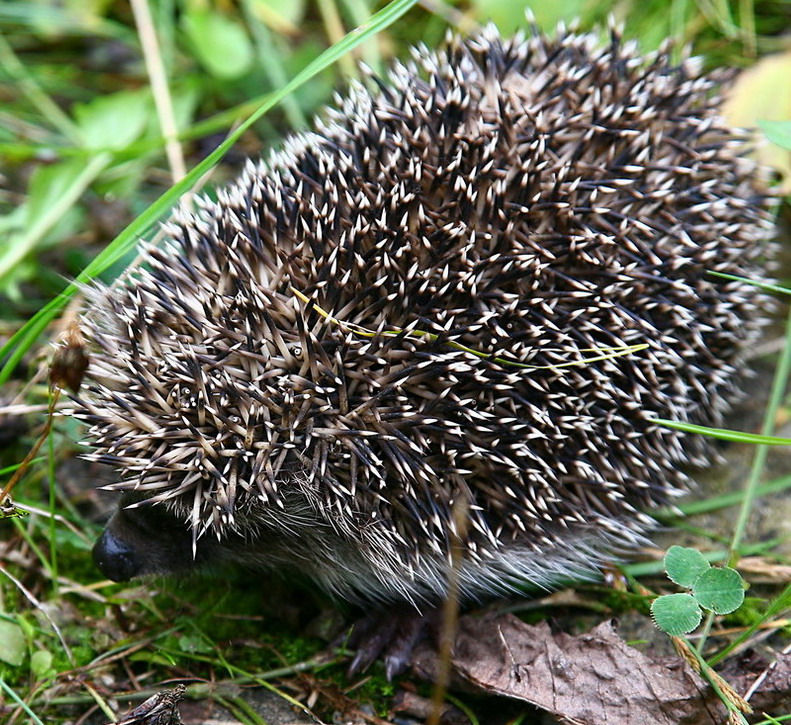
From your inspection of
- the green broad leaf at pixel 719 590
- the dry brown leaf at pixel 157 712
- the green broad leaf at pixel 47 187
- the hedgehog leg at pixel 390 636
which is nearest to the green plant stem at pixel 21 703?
the dry brown leaf at pixel 157 712

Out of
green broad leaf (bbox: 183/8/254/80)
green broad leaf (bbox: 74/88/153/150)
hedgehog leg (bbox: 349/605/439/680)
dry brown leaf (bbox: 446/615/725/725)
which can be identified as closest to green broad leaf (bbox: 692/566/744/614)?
dry brown leaf (bbox: 446/615/725/725)

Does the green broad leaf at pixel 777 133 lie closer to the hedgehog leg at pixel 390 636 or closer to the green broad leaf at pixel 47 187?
the hedgehog leg at pixel 390 636

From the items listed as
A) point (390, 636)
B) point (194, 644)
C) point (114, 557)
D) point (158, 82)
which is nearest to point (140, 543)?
point (114, 557)

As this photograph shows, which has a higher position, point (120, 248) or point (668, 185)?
point (120, 248)

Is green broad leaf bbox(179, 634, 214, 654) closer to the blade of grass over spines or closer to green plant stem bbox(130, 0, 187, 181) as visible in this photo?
the blade of grass over spines

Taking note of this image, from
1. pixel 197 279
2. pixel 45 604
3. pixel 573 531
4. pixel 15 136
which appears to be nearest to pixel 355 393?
pixel 197 279

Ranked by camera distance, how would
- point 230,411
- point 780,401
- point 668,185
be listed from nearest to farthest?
point 230,411, point 668,185, point 780,401

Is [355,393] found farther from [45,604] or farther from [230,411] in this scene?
[45,604]
